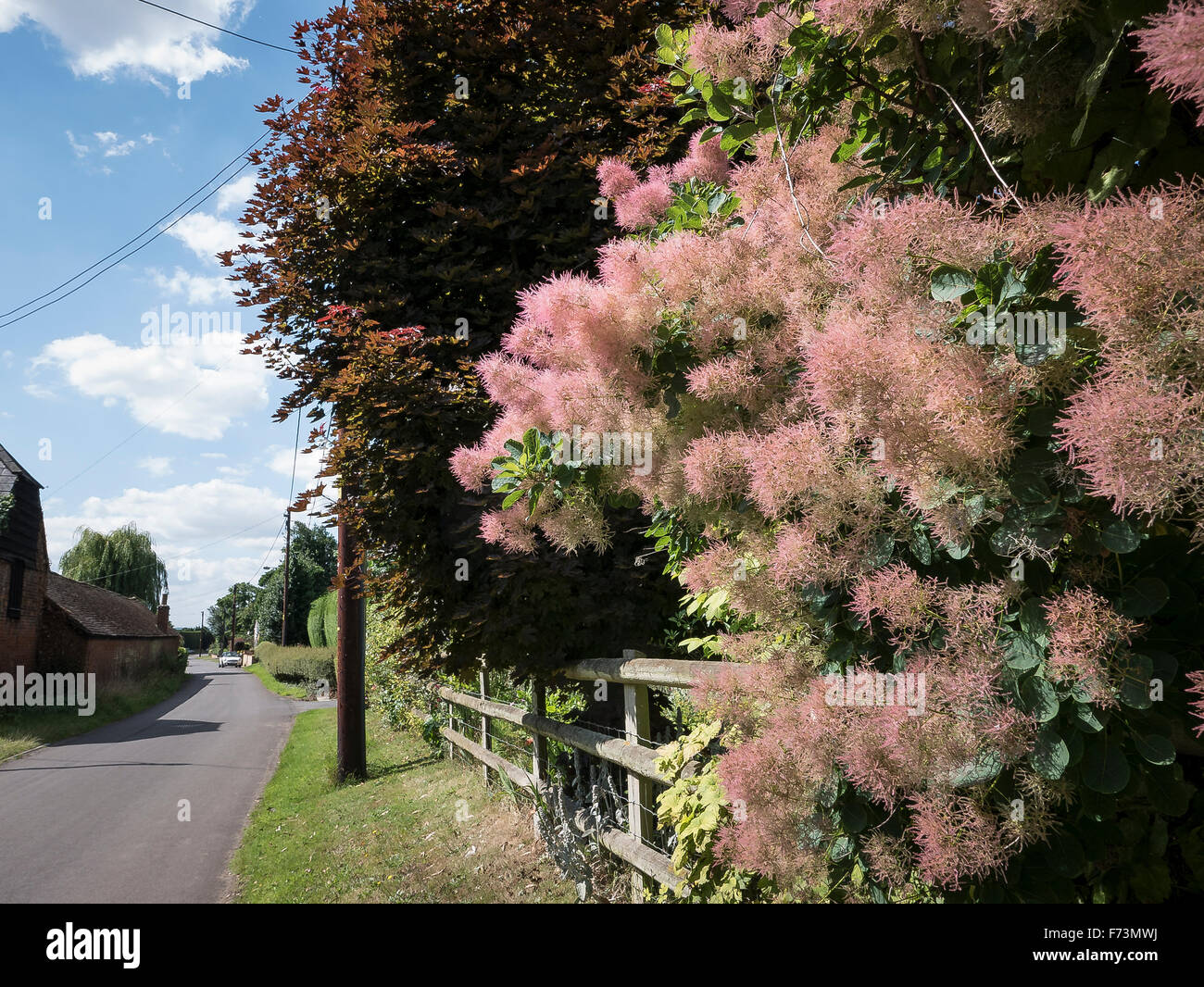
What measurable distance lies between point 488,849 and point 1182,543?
4.94 m

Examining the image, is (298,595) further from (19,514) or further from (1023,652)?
(1023,652)

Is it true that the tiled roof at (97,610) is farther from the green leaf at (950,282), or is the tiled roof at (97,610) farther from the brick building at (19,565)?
the green leaf at (950,282)

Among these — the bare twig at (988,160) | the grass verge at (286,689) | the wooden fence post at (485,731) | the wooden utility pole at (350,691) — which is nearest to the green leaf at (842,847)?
the bare twig at (988,160)

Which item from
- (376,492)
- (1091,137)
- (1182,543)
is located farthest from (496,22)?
(1182,543)

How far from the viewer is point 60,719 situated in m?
17.2

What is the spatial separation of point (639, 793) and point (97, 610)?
29517mm

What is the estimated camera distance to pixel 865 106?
1.92 meters

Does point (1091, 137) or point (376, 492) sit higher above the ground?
point (1091, 137)

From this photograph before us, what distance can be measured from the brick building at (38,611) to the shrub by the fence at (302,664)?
6.47 m

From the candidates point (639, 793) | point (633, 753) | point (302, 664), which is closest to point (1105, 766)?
point (633, 753)

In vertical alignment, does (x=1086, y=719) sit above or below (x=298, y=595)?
above

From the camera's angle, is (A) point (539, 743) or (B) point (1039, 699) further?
(A) point (539, 743)
